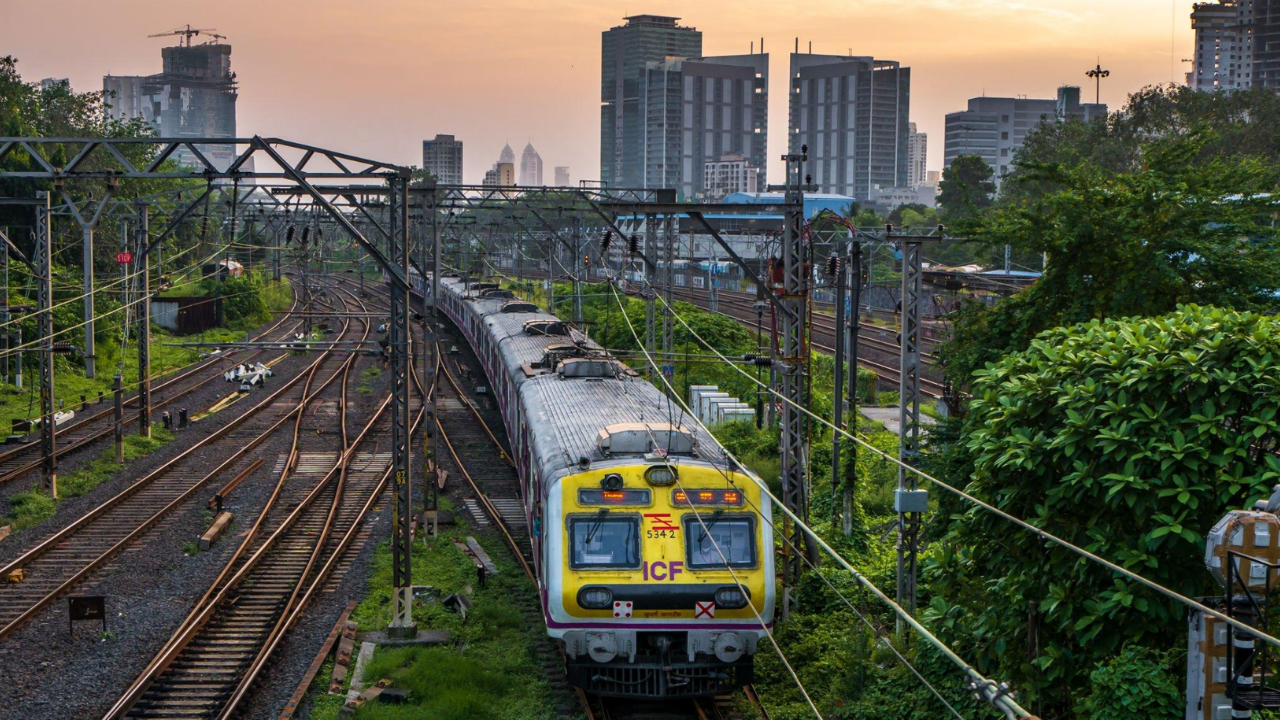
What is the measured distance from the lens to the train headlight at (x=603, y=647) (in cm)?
1232

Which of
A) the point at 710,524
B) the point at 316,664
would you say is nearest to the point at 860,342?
the point at 710,524

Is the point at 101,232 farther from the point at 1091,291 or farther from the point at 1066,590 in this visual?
the point at 1066,590

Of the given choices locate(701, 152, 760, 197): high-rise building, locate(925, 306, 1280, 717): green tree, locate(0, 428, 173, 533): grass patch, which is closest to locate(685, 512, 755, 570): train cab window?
locate(925, 306, 1280, 717): green tree

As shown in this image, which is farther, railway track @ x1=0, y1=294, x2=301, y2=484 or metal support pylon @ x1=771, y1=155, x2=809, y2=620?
railway track @ x1=0, y1=294, x2=301, y2=484

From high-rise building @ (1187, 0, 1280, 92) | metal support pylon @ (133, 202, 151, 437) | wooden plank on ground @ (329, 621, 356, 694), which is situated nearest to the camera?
wooden plank on ground @ (329, 621, 356, 694)

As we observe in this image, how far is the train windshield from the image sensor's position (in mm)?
12539

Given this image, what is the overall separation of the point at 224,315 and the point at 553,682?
156 feet

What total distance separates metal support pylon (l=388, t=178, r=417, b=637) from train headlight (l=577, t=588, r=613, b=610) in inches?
145

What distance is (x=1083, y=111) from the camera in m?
179

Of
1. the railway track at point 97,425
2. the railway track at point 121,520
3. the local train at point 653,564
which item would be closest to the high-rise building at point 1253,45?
the railway track at point 97,425

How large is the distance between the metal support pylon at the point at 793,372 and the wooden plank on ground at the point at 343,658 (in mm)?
5597

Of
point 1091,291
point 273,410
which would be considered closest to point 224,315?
point 273,410

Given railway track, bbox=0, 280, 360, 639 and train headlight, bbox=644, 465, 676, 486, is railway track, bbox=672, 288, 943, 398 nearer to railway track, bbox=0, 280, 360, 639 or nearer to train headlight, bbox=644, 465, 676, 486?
railway track, bbox=0, 280, 360, 639

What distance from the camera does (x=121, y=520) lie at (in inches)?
831
